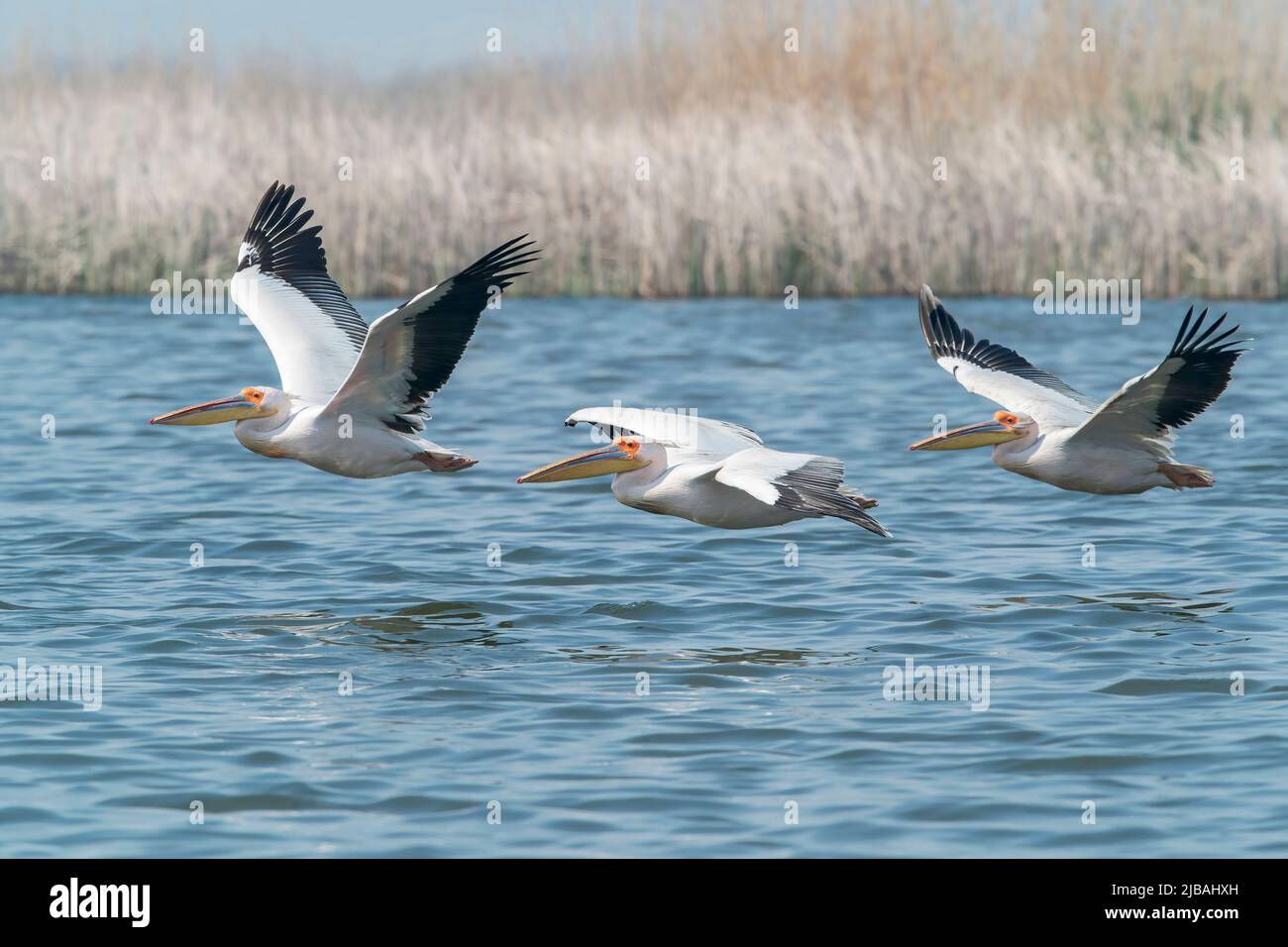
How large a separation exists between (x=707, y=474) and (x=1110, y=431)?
2.10 m

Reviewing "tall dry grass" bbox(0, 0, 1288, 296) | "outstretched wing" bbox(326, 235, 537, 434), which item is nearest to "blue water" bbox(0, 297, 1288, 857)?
"outstretched wing" bbox(326, 235, 537, 434)

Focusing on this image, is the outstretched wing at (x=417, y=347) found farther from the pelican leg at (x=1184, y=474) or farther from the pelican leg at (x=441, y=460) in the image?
the pelican leg at (x=1184, y=474)

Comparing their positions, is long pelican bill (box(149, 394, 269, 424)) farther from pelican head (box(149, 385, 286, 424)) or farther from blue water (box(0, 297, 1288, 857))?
blue water (box(0, 297, 1288, 857))

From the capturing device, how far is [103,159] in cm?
1859

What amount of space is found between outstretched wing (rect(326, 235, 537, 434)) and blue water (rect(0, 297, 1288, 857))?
3.01ft

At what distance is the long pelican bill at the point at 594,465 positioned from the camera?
27.1 feet

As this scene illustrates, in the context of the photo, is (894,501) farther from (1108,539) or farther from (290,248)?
(290,248)

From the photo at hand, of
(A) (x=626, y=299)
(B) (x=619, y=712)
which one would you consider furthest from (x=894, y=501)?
(A) (x=626, y=299)

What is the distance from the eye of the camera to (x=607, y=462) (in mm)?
8297

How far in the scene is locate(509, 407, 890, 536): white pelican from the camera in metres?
7.42

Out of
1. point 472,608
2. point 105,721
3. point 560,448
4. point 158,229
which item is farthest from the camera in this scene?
point 158,229

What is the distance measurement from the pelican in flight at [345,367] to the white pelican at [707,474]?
0.68 meters

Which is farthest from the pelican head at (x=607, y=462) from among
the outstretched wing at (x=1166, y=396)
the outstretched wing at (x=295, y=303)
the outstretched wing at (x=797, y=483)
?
the outstretched wing at (x=1166, y=396)
